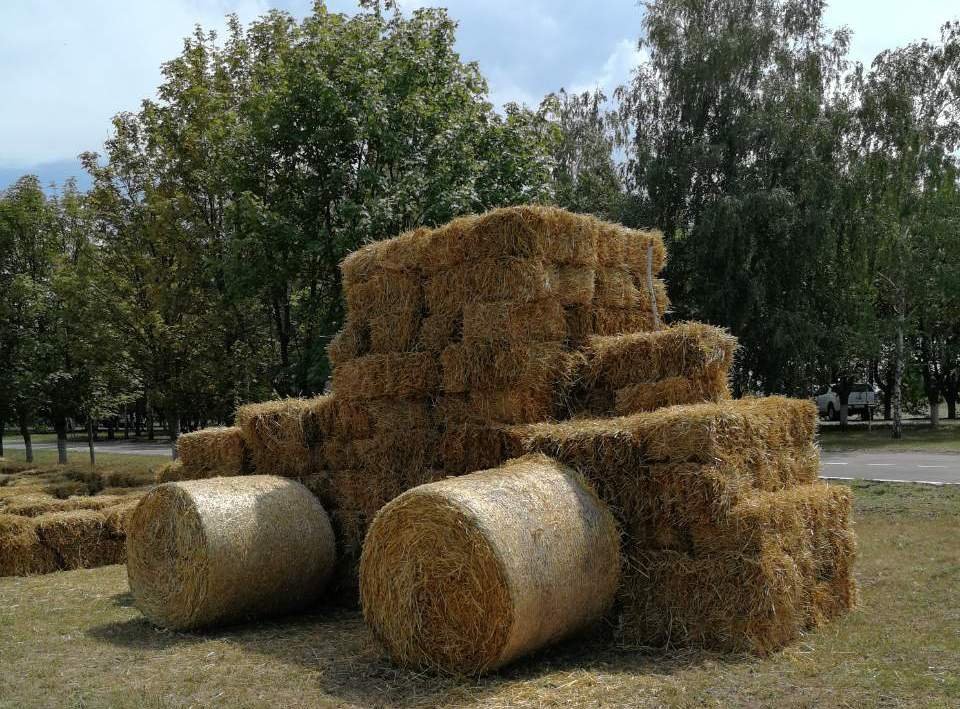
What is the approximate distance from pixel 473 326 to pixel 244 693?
12.1ft

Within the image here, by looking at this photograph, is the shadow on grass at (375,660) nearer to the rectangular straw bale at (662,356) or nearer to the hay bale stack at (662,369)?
the hay bale stack at (662,369)

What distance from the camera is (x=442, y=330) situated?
28.1 ft

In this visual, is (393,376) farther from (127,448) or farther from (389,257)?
(127,448)

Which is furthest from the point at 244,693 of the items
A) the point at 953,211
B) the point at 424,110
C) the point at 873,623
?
the point at 953,211

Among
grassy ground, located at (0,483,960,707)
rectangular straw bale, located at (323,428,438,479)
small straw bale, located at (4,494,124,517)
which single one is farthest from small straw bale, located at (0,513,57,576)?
rectangular straw bale, located at (323,428,438,479)

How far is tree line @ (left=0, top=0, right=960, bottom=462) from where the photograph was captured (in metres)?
18.0

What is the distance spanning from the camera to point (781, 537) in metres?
6.69

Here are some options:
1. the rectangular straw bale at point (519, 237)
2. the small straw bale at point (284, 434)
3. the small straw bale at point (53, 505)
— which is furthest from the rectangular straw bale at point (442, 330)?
the small straw bale at point (53, 505)

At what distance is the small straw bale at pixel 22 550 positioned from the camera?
38.0 ft

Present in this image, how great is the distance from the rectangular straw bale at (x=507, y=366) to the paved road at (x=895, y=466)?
35.9 ft

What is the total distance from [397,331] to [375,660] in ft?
10.9

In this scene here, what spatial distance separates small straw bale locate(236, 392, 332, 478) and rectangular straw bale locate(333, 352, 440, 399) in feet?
2.03

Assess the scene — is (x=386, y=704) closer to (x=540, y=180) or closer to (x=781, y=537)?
(x=781, y=537)

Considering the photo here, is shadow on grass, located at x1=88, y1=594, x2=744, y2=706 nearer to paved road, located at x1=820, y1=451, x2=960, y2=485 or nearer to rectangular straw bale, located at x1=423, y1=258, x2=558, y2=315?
rectangular straw bale, located at x1=423, y1=258, x2=558, y2=315
